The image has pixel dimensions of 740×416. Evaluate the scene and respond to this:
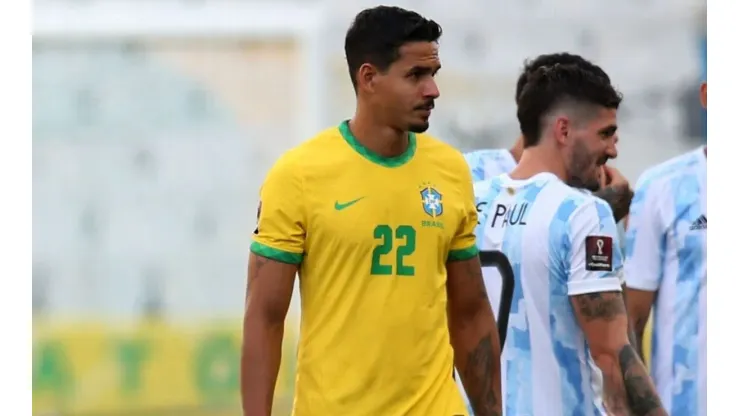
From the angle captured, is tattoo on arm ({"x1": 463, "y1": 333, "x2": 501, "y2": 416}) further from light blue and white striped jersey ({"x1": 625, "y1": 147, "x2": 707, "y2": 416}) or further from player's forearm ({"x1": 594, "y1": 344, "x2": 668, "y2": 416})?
light blue and white striped jersey ({"x1": 625, "y1": 147, "x2": 707, "y2": 416})

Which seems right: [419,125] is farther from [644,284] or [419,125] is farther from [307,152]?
[644,284]

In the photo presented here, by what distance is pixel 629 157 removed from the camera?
409 inches

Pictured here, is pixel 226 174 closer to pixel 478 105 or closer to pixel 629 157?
pixel 478 105

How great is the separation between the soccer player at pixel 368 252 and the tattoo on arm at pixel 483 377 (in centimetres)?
20

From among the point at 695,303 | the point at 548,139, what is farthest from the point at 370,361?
the point at 695,303

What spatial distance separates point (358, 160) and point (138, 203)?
7.58 metres

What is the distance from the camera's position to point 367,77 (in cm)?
349

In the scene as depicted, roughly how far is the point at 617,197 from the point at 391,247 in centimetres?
139

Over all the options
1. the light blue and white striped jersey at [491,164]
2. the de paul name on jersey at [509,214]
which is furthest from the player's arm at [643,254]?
the de paul name on jersey at [509,214]

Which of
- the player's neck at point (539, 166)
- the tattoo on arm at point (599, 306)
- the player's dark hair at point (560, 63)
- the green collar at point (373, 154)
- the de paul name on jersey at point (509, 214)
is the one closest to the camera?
the green collar at point (373, 154)

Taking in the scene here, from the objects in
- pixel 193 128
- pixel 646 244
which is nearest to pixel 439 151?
pixel 646 244

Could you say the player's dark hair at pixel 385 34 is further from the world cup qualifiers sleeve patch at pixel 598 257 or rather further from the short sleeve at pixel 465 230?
the world cup qualifiers sleeve patch at pixel 598 257

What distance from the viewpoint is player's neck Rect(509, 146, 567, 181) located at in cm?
411

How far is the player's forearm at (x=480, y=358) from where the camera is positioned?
3.67 m
